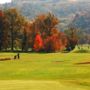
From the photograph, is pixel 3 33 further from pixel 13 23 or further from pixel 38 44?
pixel 38 44

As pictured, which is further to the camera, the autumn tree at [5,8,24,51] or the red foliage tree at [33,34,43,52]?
the autumn tree at [5,8,24,51]

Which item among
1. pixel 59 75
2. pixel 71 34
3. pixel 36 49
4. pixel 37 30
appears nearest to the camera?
pixel 59 75

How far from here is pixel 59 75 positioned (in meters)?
47.1

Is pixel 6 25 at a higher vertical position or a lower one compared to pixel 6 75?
higher

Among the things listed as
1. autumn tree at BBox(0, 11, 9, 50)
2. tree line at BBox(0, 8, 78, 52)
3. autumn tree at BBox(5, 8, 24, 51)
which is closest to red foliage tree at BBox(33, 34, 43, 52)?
tree line at BBox(0, 8, 78, 52)

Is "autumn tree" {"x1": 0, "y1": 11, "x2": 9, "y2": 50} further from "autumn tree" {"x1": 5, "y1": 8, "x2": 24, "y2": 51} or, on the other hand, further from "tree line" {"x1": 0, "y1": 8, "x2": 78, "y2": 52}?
"autumn tree" {"x1": 5, "y1": 8, "x2": 24, "y2": 51}

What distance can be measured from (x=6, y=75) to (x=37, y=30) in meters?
84.5

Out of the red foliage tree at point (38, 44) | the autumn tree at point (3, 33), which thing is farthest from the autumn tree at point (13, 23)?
the red foliage tree at point (38, 44)

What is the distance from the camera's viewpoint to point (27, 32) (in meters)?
130

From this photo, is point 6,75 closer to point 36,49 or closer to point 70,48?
point 36,49

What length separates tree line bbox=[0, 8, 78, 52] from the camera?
4983 inches

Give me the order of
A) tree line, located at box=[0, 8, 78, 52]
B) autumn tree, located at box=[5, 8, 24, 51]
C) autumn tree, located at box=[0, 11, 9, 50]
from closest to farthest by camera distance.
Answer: tree line, located at box=[0, 8, 78, 52], autumn tree, located at box=[0, 11, 9, 50], autumn tree, located at box=[5, 8, 24, 51]

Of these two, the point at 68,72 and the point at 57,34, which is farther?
the point at 57,34

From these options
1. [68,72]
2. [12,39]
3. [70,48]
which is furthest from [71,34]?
[68,72]
